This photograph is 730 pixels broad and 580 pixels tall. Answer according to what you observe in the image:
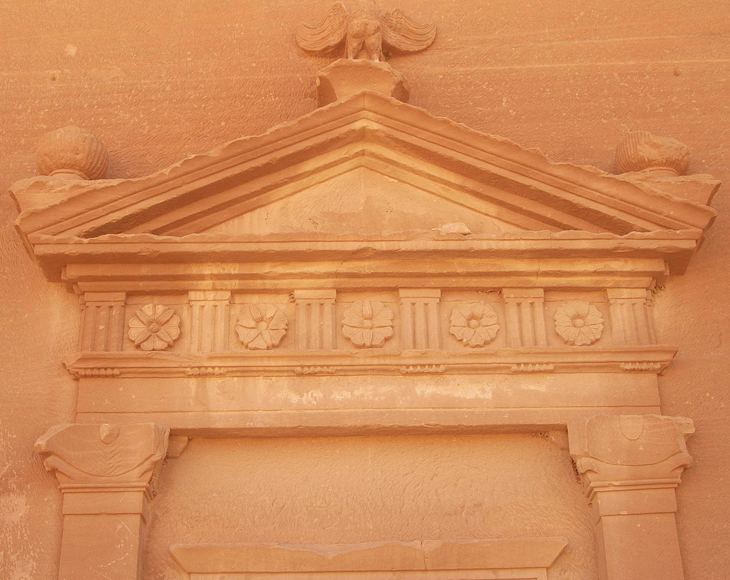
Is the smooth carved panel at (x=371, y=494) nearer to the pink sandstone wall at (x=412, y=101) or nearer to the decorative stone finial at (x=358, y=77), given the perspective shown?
the pink sandstone wall at (x=412, y=101)

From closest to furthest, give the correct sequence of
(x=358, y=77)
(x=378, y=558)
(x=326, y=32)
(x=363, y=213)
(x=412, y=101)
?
(x=378, y=558)
(x=363, y=213)
(x=358, y=77)
(x=412, y=101)
(x=326, y=32)

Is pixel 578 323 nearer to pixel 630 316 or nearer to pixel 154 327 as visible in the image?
pixel 630 316

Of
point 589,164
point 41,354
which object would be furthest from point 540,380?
point 41,354

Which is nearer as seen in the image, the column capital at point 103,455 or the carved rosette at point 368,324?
the column capital at point 103,455

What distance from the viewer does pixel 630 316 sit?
19.4 ft

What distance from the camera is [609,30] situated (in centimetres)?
714

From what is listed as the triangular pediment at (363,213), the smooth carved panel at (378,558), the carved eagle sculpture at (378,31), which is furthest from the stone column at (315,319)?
the carved eagle sculpture at (378,31)

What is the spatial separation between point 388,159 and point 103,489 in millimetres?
2355

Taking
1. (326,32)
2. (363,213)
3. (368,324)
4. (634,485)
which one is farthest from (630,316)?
(326,32)

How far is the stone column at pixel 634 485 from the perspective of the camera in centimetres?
531

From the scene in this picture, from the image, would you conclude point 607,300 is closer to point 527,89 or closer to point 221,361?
point 527,89

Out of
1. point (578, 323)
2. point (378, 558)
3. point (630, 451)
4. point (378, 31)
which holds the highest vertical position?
point (378, 31)

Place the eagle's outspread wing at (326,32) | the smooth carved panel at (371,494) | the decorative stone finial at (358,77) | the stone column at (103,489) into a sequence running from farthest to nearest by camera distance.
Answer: the eagle's outspread wing at (326,32) → the decorative stone finial at (358,77) → the smooth carved panel at (371,494) → the stone column at (103,489)

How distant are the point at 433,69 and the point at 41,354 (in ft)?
9.80
